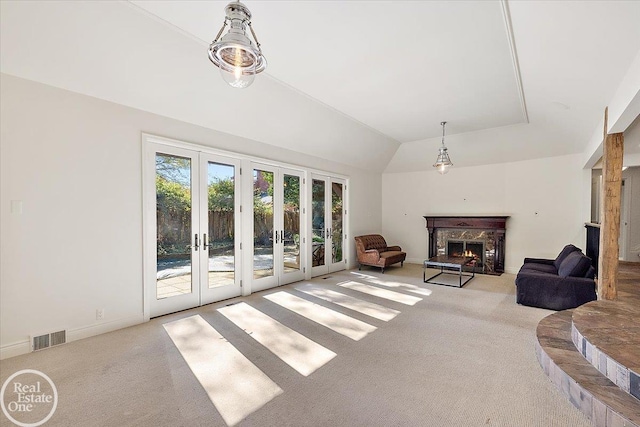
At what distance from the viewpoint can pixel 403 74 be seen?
3863 mm

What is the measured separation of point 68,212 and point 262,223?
2.85 meters

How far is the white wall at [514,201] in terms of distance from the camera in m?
6.54

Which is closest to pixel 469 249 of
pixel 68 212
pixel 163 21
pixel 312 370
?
pixel 312 370

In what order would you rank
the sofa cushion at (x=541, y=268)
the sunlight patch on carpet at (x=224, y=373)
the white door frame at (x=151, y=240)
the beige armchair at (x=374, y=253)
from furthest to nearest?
the beige armchair at (x=374, y=253), the sofa cushion at (x=541, y=268), the white door frame at (x=151, y=240), the sunlight patch on carpet at (x=224, y=373)

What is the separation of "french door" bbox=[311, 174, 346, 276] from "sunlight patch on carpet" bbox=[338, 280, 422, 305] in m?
1.10

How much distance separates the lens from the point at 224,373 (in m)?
2.59

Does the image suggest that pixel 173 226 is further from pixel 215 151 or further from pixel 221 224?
pixel 215 151

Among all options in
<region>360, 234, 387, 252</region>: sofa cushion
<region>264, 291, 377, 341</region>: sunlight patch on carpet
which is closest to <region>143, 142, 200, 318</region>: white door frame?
<region>264, 291, 377, 341</region>: sunlight patch on carpet

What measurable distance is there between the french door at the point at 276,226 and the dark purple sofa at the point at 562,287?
406 cm

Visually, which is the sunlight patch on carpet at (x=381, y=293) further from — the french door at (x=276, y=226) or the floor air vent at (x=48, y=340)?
the floor air vent at (x=48, y=340)

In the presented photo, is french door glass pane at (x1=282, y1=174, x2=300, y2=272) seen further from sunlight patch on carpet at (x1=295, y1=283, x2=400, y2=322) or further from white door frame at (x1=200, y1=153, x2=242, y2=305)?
white door frame at (x1=200, y1=153, x2=242, y2=305)

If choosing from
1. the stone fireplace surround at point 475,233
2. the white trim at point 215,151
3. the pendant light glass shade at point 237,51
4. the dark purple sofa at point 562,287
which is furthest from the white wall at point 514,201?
the pendant light glass shade at point 237,51

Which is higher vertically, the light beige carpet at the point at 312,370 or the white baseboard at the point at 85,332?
the white baseboard at the point at 85,332

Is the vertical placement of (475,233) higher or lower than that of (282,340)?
higher
